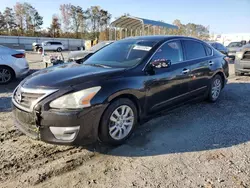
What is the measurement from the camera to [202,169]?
2855mm

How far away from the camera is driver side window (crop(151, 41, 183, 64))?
3.98 metres

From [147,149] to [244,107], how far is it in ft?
10.5

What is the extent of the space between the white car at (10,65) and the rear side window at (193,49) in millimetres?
5629

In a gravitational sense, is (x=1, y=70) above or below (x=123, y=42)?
below

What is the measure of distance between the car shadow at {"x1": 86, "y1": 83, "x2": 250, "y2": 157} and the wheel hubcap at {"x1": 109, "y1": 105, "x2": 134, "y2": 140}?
7.3 inches

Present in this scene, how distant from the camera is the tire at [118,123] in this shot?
3117mm

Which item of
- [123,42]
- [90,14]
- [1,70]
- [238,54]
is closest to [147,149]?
[123,42]

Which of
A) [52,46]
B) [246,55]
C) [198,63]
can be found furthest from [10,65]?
[52,46]

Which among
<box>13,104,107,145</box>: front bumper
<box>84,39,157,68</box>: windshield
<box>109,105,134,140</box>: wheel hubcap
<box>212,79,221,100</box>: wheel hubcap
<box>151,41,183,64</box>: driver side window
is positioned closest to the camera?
<box>13,104,107,145</box>: front bumper

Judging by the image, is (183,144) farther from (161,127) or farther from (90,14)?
(90,14)

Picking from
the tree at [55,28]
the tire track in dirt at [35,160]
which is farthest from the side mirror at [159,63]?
the tree at [55,28]

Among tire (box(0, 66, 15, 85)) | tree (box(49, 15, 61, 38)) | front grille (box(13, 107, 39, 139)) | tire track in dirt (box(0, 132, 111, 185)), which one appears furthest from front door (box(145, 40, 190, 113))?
tree (box(49, 15, 61, 38))

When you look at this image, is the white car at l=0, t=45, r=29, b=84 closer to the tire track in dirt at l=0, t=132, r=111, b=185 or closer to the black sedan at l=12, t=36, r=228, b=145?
the black sedan at l=12, t=36, r=228, b=145

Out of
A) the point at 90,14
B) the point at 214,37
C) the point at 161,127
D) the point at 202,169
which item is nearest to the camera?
the point at 202,169
